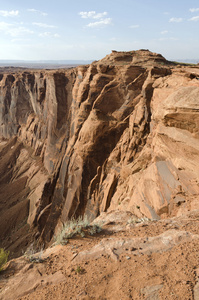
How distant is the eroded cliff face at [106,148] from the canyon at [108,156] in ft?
0.20

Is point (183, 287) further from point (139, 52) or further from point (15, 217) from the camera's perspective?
point (139, 52)

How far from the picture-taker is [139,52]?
23109mm

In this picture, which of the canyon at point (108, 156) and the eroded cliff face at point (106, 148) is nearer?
the canyon at point (108, 156)

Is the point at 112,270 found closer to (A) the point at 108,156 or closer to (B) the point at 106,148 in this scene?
(A) the point at 108,156

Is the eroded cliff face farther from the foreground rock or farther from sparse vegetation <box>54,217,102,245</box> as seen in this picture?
sparse vegetation <box>54,217,102,245</box>

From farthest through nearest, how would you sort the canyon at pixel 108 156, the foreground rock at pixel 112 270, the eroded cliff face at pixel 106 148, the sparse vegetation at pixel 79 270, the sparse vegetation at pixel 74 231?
1. the eroded cliff face at pixel 106 148
2. the canyon at pixel 108 156
3. the sparse vegetation at pixel 74 231
4. the sparse vegetation at pixel 79 270
5. the foreground rock at pixel 112 270

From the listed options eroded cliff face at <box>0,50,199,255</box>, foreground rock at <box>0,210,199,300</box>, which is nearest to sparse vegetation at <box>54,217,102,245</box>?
foreground rock at <box>0,210,199,300</box>

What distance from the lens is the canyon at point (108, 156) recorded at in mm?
7324

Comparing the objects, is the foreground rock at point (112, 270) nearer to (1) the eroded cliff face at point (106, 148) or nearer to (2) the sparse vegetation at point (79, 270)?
(2) the sparse vegetation at point (79, 270)

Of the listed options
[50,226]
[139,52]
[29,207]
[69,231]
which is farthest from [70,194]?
[139,52]

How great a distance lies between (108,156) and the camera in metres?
18.0

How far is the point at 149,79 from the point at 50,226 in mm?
17844

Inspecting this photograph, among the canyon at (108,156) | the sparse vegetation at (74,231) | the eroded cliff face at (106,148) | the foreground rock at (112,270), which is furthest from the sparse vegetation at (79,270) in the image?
the eroded cliff face at (106,148)

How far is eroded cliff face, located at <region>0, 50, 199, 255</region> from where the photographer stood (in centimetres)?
831
